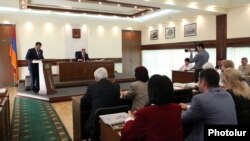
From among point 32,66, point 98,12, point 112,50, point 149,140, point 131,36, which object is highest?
point 98,12

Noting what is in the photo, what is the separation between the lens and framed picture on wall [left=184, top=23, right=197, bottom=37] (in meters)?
9.07

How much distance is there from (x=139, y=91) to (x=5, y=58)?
27.3 ft

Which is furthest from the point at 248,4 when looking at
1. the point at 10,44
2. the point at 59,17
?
the point at 10,44

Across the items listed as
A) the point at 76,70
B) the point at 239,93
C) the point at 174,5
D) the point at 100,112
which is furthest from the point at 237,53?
the point at 100,112

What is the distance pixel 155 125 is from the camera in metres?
1.44

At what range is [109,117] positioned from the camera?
2078 mm

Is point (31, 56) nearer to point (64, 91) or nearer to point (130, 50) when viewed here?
point (64, 91)

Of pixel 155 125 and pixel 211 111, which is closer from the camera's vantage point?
pixel 155 125

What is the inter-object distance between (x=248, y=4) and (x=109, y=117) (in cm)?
697

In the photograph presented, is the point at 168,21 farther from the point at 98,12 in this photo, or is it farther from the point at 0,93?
the point at 0,93

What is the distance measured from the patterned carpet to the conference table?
1.15 ft

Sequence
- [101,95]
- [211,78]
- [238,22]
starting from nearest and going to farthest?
[211,78]
[101,95]
[238,22]

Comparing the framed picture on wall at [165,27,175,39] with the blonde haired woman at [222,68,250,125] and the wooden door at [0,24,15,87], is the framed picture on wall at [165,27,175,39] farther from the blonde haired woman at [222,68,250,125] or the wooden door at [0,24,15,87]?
the blonde haired woman at [222,68,250,125]

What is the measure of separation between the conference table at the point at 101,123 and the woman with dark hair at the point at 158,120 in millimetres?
286
